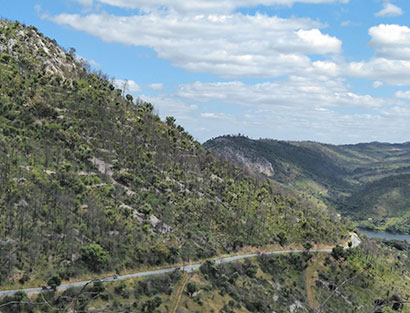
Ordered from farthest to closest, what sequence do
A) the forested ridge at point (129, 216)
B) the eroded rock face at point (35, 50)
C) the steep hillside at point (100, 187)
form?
the eroded rock face at point (35, 50) < the steep hillside at point (100, 187) < the forested ridge at point (129, 216)

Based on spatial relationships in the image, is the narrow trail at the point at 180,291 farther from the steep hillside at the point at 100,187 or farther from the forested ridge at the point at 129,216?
the steep hillside at the point at 100,187

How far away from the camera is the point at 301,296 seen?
372 ft

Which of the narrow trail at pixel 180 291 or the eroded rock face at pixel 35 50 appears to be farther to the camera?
the eroded rock face at pixel 35 50

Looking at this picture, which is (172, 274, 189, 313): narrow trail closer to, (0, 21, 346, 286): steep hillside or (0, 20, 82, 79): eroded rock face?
(0, 21, 346, 286): steep hillside

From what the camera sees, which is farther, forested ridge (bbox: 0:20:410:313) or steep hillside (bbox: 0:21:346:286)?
steep hillside (bbox: 0:21:346:286)

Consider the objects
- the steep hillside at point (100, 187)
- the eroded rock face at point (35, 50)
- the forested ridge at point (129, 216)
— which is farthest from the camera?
the eroded rock face at point (35, 50)

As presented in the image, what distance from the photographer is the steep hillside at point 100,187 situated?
8350cm

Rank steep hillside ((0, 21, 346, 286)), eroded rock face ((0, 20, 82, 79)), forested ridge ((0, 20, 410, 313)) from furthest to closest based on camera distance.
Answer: eroded rock face ((0, 20, 82, 79)) → steep hillside ((0, 21, 346, 286)) → forested ridge ((0, 20, 410, 313))

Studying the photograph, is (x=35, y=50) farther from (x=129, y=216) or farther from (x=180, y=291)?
(x=180, y=291)

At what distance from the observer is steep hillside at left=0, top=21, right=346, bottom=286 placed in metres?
83.5

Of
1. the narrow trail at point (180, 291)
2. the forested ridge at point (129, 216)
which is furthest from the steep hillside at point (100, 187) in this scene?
the narrow trail at point (180, 291)

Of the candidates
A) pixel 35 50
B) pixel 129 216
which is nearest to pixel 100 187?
pixel 129 216

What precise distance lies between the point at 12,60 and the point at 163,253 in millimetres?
107001

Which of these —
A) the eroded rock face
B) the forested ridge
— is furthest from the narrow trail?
the eroded rock face
